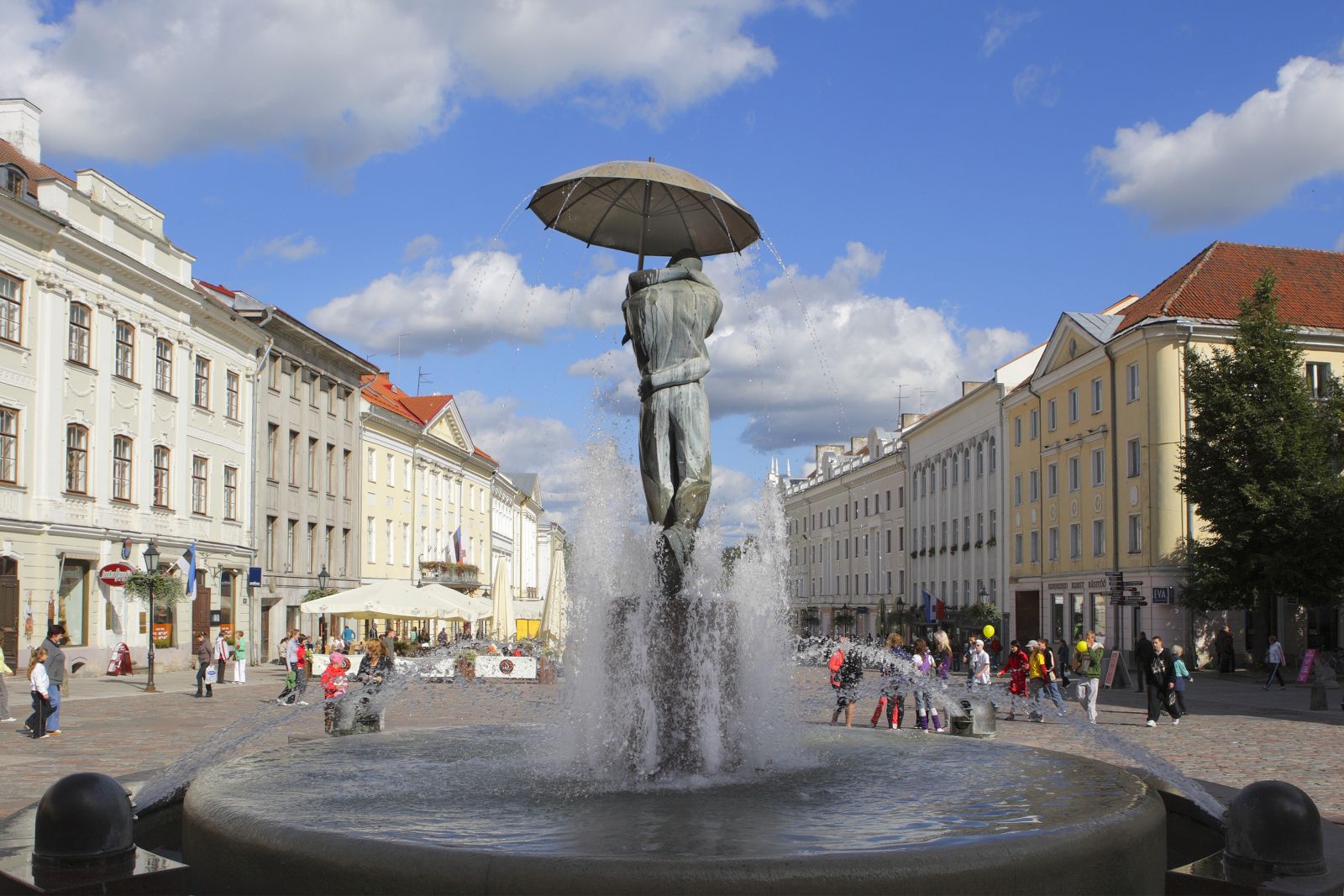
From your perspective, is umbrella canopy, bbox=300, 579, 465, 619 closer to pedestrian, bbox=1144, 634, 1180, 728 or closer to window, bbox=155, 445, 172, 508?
window, bbox=155, 445, 172, 508

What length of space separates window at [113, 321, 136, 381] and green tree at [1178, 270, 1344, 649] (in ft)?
104

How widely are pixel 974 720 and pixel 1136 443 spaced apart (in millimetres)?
34321

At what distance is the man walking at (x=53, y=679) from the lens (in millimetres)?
17594

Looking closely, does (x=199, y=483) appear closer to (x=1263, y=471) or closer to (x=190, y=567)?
(x=190, y=567)

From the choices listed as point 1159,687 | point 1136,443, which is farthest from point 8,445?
point 1136,443

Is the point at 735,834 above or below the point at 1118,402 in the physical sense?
below

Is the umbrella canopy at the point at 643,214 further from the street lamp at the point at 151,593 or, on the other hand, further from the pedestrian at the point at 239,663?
the pedestrian at the point at 239,663

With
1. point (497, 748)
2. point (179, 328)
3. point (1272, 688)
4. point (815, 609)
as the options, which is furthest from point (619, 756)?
point (815, 609)

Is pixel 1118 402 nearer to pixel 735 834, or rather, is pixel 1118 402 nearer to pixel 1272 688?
pixel 1272 688

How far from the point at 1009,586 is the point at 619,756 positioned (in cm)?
5233

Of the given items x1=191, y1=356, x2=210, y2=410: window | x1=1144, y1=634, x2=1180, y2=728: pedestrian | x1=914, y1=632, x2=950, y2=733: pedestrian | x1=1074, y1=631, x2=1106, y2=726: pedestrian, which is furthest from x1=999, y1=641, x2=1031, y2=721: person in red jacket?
x1=191, y1=356, x2=210, y2=410: window

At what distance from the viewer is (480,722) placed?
1770cm

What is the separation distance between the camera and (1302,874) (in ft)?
20.4

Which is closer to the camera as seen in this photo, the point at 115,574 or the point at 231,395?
the point at 115,574
